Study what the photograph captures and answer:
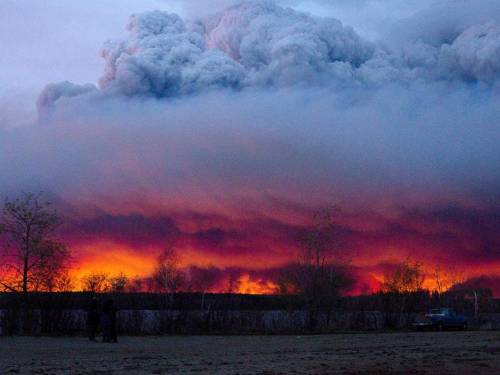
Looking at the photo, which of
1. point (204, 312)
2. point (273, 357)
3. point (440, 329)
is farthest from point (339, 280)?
point (273, 357)

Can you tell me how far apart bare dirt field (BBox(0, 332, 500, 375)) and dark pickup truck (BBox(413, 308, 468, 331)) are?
1912 cm

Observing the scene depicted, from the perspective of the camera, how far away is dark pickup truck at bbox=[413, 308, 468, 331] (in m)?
50.8

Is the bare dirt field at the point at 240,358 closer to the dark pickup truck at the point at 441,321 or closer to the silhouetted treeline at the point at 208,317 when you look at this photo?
the silhouetted treeline at the point at 208,317

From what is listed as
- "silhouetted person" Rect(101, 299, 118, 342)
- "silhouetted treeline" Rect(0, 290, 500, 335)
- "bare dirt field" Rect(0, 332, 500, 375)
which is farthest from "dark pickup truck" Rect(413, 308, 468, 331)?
"silhouetted person" Rect(101, 299, 118, 342)

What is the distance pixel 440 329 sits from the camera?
5091 centimetres

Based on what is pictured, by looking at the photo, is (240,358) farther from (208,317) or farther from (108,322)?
(208,317)

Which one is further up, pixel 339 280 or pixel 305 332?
pixel 339 280

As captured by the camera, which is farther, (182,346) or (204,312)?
(204,312)

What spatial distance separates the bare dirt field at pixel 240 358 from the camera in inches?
825

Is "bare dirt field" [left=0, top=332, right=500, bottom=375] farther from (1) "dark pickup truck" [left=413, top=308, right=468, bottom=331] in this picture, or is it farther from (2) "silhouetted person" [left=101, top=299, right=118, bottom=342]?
(1) "dark pickup truck" [left=413, top=308, right=468, bottom=331]

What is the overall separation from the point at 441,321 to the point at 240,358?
29373 millimetres

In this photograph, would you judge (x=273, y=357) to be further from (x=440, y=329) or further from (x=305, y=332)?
(x=440, y=329)

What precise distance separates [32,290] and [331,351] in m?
22.2

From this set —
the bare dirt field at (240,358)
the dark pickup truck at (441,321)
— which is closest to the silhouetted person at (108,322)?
the bare dirt field at (240,358)
